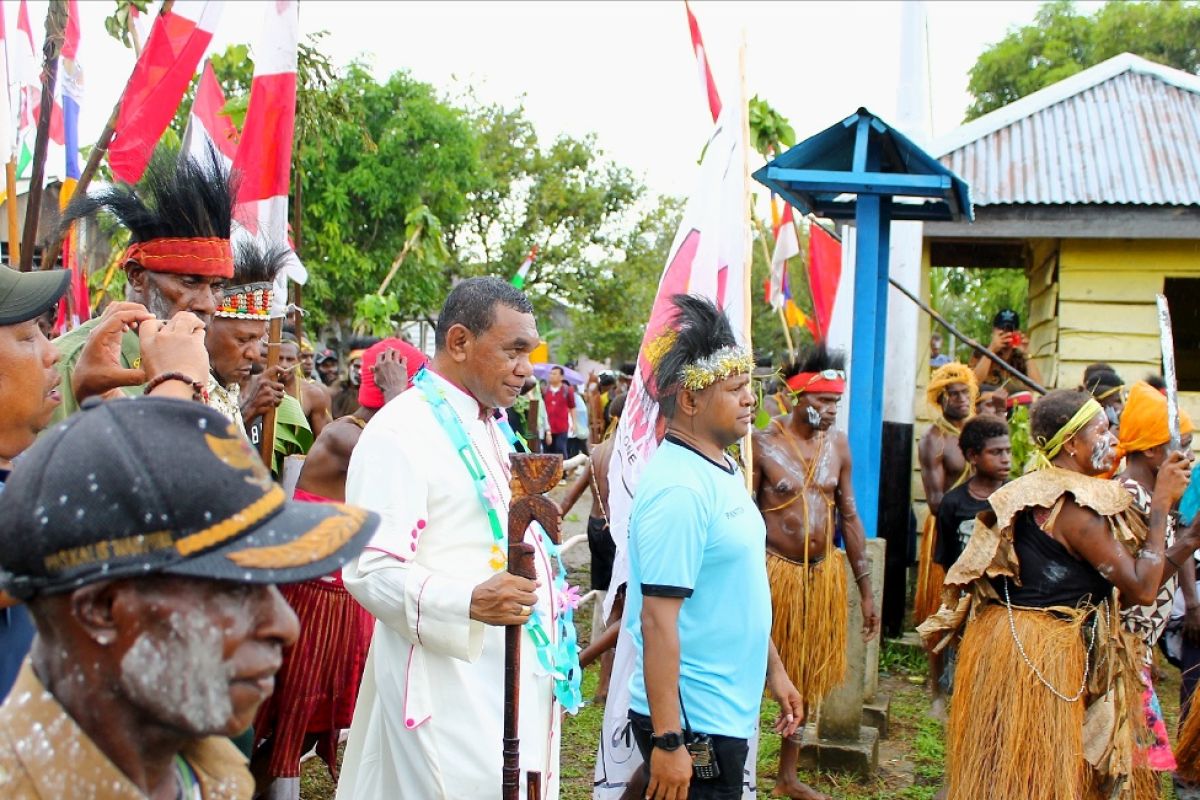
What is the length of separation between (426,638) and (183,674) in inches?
56.1

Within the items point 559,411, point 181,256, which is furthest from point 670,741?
point 559,411

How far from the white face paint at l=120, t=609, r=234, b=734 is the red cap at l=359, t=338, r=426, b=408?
145 inches

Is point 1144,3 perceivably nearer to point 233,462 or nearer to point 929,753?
point 929,753

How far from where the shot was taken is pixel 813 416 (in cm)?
654

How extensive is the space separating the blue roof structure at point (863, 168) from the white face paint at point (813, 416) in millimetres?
1338

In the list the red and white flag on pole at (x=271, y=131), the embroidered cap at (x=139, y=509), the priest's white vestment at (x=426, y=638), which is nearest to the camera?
the embroidered cap at (x=139, y=509)

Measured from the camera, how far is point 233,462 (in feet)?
4.99

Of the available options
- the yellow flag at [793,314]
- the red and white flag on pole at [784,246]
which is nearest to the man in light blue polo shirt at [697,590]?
the red and white flag on pole at [784,246]

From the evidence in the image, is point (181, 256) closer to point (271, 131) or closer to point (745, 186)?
point (271, 131)

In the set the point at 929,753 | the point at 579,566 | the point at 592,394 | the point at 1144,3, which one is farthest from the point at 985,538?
the point at 1144,3

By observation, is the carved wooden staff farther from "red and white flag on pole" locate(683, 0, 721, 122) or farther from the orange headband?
"red and white flag on pole" locate(683, 0, 721, 122)

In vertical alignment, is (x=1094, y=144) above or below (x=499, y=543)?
above

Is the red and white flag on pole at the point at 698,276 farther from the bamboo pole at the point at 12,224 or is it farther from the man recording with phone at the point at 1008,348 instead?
the man recording with phone at the point at 1008,348

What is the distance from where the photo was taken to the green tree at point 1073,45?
29.6 metres
